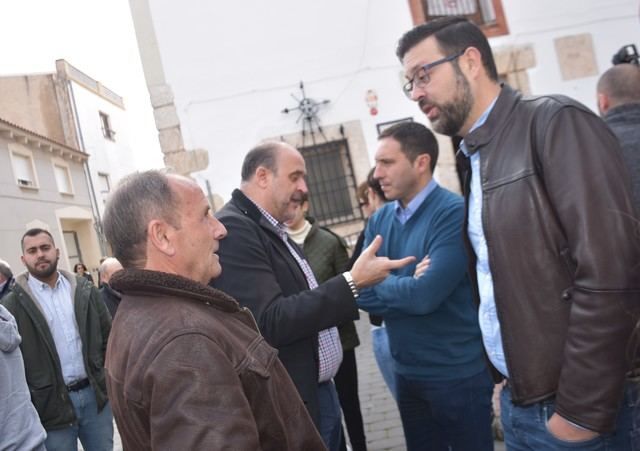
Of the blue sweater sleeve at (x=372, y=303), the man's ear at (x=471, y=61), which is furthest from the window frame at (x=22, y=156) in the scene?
the man's ear at (x=471, y=61)

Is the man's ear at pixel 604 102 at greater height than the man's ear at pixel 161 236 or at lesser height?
greater

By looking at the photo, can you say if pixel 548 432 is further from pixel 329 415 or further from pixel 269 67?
pixel 269 67

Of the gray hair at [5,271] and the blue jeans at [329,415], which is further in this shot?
the gray hair at [5,271]

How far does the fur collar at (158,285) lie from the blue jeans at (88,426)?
2942mm

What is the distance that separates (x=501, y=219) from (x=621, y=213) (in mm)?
311

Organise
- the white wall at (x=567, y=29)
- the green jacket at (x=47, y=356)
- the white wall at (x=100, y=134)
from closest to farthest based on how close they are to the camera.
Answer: the green jacket at (x=47, y=356) → the white wall at (x=100, y=134) → the white wall at (x=567, y=29)

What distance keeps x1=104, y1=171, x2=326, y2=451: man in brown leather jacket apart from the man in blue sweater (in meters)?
1.15

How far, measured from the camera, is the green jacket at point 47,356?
11.8ft

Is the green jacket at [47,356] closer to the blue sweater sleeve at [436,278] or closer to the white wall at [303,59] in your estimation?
the blue sweater sleeve at [436,278]

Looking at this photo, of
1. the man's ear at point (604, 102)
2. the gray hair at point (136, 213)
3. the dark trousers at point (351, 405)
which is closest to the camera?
the gray hair at point (136, 213)

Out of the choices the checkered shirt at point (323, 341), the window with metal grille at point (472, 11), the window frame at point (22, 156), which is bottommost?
the checkered shirt at point (323, 341)

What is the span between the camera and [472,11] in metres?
9.09

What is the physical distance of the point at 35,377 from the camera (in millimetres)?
3623

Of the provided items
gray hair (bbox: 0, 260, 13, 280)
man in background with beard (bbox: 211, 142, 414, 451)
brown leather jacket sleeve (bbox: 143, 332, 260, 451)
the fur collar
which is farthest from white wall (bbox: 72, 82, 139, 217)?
brown leather jacket sleeve (bbox: 143, 332, 260, 451)
